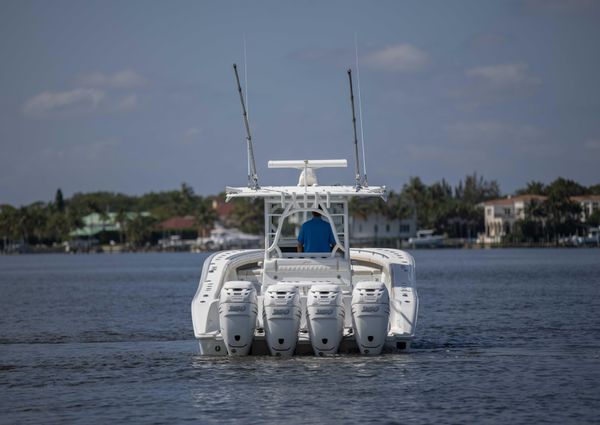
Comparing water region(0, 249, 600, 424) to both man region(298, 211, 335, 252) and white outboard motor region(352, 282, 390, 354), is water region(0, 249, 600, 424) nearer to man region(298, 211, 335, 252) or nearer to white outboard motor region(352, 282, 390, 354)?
white outboard motor region(352, 282, 390, 354)

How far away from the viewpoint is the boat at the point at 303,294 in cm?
2036

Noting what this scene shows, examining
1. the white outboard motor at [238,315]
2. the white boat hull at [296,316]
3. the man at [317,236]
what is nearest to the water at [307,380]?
the white boat hull at [296,316]

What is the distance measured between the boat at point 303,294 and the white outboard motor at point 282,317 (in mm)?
17

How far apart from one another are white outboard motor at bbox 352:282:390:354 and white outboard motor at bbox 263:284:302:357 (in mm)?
1010

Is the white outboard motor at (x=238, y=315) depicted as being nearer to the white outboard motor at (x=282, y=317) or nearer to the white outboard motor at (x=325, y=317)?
the white outboard motor at (x=282, y=317)

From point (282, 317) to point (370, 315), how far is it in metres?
1.48

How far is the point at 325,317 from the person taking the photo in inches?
799

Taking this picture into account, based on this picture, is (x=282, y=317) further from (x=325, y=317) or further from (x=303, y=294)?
(x=303, y=294)

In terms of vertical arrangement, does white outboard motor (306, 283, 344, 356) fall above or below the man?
below

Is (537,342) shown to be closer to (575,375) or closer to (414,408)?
(575,375)

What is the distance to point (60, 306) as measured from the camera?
4728cm

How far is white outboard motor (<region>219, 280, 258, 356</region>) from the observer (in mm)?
20312

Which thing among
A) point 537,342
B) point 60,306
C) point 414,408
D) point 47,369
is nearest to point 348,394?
point 414,408

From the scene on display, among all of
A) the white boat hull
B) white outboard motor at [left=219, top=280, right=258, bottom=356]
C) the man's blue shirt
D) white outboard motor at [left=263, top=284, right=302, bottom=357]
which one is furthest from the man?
white outboard motor at [left=219, top=280, right=258, bottom=356]
